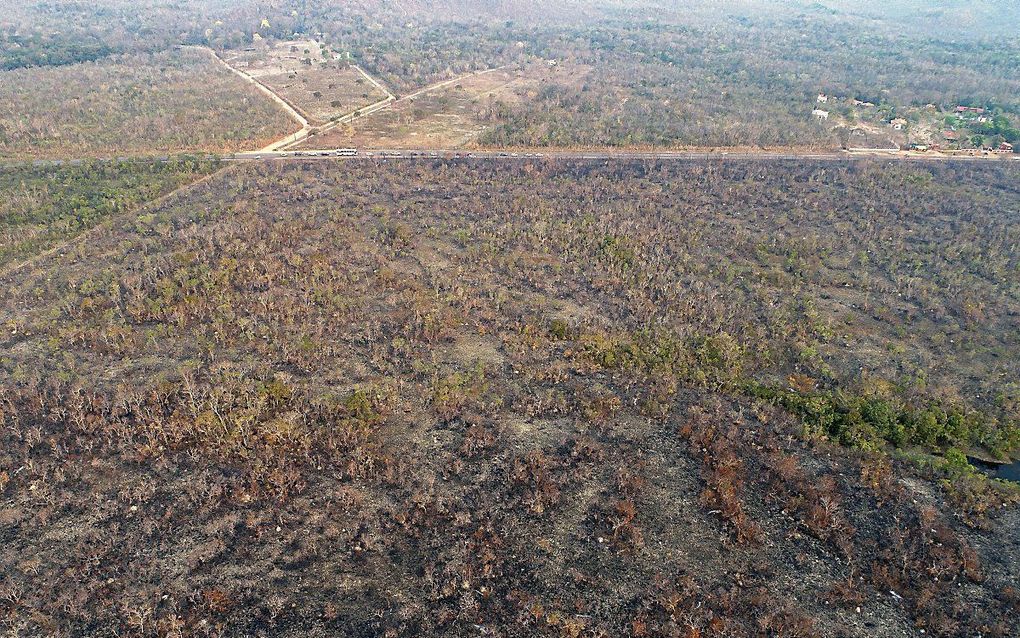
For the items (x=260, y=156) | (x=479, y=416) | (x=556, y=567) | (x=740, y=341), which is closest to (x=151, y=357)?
(x=479, y=416)

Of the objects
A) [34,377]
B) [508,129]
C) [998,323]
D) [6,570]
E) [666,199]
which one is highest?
[508,129]

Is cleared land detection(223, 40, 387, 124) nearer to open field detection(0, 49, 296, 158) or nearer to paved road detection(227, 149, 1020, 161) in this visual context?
open field detection(0, 49, 296, 158)

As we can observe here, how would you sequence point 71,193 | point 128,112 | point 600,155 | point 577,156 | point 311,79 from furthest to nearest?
point 311,79
point 128,112
point 600,155
point 577,156
point 71,193

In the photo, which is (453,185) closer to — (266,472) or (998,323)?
(266,472)

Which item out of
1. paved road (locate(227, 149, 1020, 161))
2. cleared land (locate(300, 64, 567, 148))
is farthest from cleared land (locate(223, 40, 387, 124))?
paved road (locate(227, 149, 1020, 161))

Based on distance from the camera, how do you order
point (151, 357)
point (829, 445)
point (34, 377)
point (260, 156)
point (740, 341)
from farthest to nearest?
point (260, 156), point (740, 341), point (151, 357), point (34, 377), point (829, 445)

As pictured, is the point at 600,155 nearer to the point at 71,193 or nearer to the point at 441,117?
the point at 441,117

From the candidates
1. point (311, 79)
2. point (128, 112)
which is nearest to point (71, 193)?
point (128, 112)
